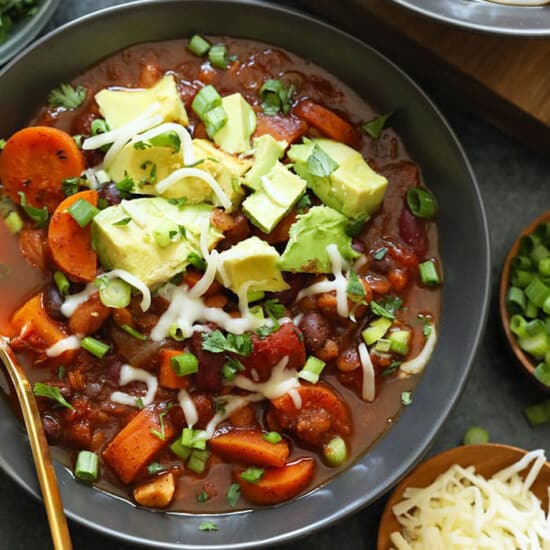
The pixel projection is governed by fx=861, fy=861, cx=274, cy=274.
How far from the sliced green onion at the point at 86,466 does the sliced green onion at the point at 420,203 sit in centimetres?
165

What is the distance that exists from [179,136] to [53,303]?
2.69ft

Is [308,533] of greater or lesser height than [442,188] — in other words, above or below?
below

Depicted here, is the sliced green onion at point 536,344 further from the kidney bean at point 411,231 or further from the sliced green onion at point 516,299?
the kidney bean at point 411,231

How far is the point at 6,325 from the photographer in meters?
3.43

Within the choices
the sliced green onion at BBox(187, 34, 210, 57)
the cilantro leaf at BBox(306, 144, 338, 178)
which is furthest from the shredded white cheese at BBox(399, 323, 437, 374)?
the sliced green onion at BBox(187, 34, 210, 57)

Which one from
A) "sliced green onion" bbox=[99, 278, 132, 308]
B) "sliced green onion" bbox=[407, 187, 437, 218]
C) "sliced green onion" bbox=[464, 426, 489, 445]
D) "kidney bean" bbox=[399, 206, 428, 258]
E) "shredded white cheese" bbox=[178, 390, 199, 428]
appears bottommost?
"sliced green onion" bbox=[464, 426, 489, 445]

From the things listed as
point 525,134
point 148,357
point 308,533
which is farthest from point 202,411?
point 525,134

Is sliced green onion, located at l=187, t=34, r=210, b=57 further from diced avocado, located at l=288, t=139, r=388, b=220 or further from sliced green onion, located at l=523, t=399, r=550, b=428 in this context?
sliced green onion, located at l=523, t=399, r=550, b=428

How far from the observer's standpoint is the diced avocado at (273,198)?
3342 millimetres

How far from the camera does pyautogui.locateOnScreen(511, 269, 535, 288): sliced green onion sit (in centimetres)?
A: 372

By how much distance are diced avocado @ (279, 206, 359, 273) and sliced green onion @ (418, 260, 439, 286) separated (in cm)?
38

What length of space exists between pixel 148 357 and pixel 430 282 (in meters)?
1.21

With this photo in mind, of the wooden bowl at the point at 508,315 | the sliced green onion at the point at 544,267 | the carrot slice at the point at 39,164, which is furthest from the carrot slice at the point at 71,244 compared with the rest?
the sliced green onion at the point at 544,267

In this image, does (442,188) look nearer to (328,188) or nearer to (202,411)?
(328,188)
